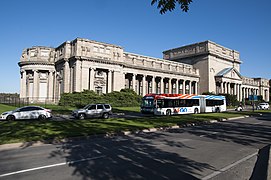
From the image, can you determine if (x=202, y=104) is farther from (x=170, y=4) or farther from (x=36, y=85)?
(x=36, y=85)

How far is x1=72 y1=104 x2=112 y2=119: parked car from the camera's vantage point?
75.7 ft

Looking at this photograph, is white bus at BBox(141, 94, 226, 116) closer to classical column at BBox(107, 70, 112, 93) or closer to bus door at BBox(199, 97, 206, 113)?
bus door at BBox(199, 97, 206, 113)

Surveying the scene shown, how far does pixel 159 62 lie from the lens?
70750 millimetres

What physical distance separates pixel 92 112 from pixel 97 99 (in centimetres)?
1972

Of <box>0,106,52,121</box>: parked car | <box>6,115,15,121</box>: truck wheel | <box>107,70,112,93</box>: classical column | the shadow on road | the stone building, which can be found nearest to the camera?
the shadow on road

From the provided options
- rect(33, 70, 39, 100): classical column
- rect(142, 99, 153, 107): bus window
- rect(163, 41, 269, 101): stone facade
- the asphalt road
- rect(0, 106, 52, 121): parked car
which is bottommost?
the asphalt road

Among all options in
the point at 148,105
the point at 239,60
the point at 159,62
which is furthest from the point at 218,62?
the point at 148,105

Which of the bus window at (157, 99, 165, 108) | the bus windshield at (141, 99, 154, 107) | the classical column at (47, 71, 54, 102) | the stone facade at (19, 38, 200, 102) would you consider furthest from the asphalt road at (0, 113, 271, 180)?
the classical column at (47, 71, 54, 102)

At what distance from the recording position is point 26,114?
21.0 meters

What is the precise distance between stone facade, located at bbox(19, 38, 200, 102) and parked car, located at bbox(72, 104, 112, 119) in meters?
25.3

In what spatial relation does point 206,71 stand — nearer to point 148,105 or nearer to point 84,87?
point 84,87

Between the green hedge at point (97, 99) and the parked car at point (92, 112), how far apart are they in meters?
17.0

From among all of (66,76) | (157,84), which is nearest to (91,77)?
(66,76)

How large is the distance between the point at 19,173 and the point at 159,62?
218 feet
